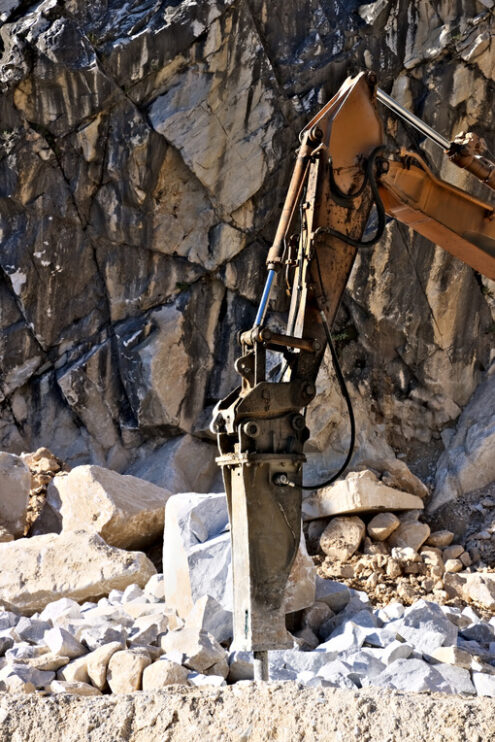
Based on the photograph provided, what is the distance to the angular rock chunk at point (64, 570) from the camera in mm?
6066

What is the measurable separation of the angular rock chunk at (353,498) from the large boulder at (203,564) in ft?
11.4

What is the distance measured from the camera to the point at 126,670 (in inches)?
159

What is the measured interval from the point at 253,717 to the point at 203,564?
7.98 feet

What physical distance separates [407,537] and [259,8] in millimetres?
9207

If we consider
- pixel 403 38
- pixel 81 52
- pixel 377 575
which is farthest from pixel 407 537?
pixel 81 52

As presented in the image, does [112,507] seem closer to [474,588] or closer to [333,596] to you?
[333,596]

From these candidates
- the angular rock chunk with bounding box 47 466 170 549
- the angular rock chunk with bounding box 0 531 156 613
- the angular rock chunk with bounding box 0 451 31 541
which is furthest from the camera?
the angular rock chunk with bounding box 0 451 31 541

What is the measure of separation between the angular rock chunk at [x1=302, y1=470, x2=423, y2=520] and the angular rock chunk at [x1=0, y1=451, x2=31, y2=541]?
3.58 metres

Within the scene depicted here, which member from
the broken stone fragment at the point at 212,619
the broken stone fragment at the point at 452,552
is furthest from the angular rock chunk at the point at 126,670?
the broken stone fragment at the point at 452,552

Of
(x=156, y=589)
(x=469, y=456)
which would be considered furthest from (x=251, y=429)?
(x=469, y=456)

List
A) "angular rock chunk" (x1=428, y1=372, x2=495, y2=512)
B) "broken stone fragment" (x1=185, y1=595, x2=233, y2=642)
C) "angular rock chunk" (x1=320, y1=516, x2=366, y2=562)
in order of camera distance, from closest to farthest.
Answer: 1. "broken stone fragment" (x1=185, y1=595, x2=233, y2=642)
2. "angular rock chunk" (x1=320, y1=516, x2=366, y2=562)
3. "angular rock chunk" (x1=428, y1=372, x2=495, y2=512)

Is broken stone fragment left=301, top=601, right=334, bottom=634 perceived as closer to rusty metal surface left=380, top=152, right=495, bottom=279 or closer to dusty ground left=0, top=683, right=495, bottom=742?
dusty ground left=0, top=683, right=495, bottom=742

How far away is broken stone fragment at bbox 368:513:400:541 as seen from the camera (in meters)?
9.27

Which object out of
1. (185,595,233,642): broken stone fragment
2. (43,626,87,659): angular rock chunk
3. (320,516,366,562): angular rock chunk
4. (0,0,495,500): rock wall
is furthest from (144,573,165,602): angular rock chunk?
(0,0,495,500): rock wall
